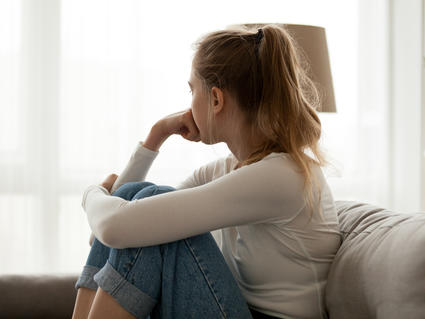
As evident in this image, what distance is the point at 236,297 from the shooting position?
1.25 meters

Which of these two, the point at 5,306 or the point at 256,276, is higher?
the point at 256,276

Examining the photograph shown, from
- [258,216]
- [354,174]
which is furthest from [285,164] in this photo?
[354,174]

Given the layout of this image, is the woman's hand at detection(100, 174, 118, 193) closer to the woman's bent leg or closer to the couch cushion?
the woman's bent leg

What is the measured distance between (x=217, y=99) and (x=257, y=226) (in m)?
0.32

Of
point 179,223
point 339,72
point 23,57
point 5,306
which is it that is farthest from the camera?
point 339,72

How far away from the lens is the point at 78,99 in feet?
9.71

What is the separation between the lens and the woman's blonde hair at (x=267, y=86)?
4.45 ft

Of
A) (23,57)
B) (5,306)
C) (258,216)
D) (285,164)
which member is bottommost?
(5,306)

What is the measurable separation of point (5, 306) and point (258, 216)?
3.31 ft

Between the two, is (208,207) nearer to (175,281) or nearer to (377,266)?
(175,281)

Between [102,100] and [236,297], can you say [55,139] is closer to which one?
[102,100]

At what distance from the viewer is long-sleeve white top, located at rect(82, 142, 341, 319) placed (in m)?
1.23

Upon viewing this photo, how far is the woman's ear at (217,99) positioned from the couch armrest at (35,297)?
869 mm

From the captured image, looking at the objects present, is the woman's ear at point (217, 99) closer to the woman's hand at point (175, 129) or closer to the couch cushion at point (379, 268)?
the woman's hand at point (175, 129)
